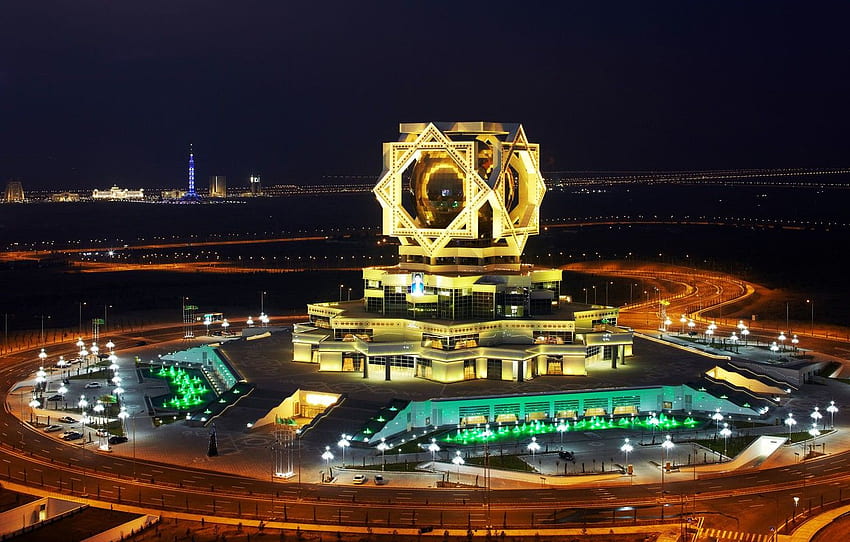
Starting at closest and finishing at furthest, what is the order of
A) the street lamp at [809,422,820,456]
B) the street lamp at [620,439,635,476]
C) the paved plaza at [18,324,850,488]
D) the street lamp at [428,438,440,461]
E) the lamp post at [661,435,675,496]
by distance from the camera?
1. the paved plaza at [18,324,850,488]
2. the lamp post at [661,435,675,496]
3. the street lamp at [428,438,440,461]
4. the street lamp at [620,439,635,476]
5. the street lamp at [809,422,820,456]

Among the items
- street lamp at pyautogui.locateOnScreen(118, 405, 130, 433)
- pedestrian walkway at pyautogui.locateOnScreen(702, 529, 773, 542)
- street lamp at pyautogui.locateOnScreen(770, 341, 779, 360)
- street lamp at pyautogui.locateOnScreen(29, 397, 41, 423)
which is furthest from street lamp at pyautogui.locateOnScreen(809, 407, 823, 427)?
street lamp at pyautogui.locateOnScreen(29, 397, 41, 423)

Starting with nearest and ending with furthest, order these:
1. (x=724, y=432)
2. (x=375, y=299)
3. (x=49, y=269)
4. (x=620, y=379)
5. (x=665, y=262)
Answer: (x=724, y=432)
(x=620, y=379)
(x=375, y=299)
(x=49, y=269)
(x=665, y=262)

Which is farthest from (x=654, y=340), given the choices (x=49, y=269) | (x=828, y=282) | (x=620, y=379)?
(x=49, y=269)

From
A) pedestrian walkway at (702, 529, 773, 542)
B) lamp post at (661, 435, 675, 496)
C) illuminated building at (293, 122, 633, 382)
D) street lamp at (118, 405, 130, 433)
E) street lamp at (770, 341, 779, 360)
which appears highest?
illuminated building at (293, 122, 633, 382)

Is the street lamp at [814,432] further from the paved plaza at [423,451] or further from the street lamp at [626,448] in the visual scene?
the street lamp at [626,448]

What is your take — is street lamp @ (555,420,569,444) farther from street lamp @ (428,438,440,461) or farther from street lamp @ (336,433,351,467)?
street lamp @ (336,433,351,467)

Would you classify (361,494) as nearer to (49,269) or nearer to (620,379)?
(620,379)

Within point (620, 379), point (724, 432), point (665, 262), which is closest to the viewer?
point (724, 432)

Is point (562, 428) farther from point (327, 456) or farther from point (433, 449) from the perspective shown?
point (327, 456)
